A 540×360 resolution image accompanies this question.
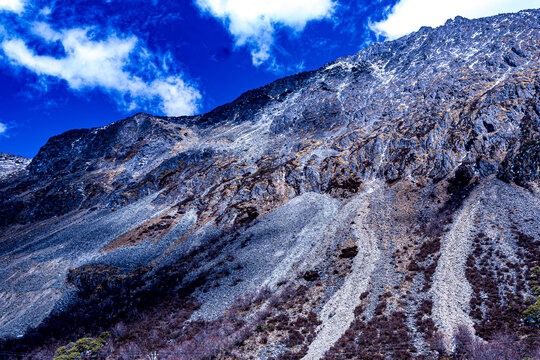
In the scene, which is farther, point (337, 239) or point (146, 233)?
point (146, 233)

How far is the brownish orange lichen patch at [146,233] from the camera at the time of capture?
64688 millimetres

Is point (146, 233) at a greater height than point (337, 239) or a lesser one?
greater

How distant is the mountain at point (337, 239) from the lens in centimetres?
2777

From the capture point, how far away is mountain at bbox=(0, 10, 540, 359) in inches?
1093

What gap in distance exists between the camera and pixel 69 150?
17675 centimetres

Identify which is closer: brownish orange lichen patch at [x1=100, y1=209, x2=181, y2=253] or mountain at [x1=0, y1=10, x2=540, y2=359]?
mountain at [x1=0, y1=10, x2=540, y2=359]

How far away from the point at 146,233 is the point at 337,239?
48228 millimetres

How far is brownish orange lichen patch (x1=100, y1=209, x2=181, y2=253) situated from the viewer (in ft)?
212

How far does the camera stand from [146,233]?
68000 mm

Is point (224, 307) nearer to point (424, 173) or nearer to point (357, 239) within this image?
point (357, 239)

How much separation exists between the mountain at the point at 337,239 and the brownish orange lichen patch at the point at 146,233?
0.56 meters

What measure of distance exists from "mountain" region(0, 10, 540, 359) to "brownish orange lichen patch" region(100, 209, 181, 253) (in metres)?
0.56

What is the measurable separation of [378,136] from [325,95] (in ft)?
208

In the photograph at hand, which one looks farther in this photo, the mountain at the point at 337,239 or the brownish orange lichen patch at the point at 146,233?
the brownish orange lichen patch at the point at 146,233
